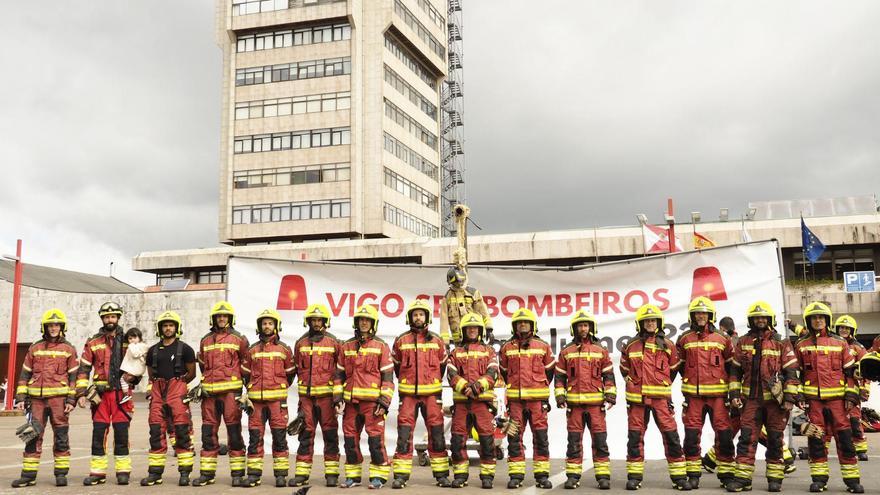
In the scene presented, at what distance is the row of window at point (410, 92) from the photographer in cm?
6931

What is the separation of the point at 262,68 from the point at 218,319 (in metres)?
60.3

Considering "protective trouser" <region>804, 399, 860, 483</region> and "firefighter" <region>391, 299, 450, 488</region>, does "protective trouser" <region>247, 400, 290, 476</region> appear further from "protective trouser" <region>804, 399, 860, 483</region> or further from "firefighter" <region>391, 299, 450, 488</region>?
"protective trouser" <region>804, 399, 860, 483</region>

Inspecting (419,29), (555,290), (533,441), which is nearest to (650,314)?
(533,441)

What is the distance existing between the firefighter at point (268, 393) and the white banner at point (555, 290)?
3103 mm

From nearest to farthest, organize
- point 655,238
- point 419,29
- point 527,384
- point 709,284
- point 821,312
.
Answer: point 821,312
point 527,384
point 709,284
point 655,238
point 419,29

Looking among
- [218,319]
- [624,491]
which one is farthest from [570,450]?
[218,319]

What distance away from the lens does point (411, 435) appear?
10922 millimetres

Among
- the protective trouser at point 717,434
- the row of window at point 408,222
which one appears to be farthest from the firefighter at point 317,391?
the row of window at point 408,222

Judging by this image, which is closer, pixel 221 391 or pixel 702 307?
pixel 702 307

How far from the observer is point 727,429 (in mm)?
10633

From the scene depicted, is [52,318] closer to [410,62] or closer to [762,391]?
[762,391]

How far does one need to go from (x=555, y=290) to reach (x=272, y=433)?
5.93 meters

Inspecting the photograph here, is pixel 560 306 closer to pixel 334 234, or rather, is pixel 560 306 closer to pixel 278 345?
pixel 278 345

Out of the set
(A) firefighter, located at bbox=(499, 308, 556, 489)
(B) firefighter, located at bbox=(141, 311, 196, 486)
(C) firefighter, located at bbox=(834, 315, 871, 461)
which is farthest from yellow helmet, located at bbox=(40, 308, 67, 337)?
(C) firefighter, located at bbox=(834, 315, 871, 461)
